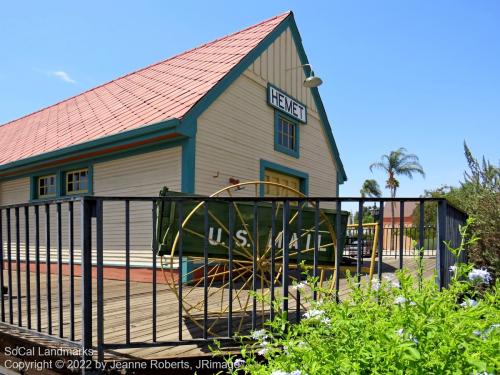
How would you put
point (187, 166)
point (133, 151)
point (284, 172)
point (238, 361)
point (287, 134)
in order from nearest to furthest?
point (238, 361)
point (187, 166)
point (133, 151)
point (284, 172)
point (287, 134)

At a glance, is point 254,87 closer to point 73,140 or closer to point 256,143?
point 256,143

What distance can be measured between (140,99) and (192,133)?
3.07 m

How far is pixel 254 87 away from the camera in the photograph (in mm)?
10336

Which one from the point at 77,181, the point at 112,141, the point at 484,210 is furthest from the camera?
the point at 77,181

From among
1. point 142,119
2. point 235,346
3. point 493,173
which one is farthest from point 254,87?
point 235,346

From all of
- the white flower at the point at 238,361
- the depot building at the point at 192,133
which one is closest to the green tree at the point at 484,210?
the white flower at the point at 238,361

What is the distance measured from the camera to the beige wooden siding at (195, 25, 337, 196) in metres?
8.77

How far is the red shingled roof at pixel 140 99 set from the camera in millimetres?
8656

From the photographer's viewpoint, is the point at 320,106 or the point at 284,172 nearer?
the point at 284,172

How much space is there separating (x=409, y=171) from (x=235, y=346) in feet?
132

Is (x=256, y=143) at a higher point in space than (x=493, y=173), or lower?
higher

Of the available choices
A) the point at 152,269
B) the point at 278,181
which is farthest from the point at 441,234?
the point at 278,181

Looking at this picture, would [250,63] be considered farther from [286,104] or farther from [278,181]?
[278,181]

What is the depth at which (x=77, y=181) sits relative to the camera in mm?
10430
